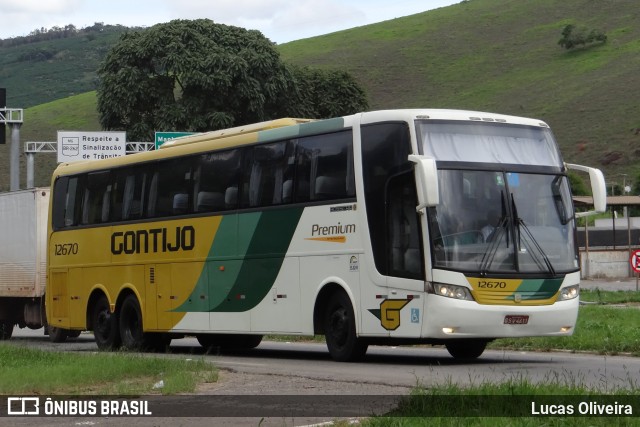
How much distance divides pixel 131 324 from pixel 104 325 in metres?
0.72

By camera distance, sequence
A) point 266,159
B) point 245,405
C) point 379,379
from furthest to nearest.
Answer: point 266,159, point 379,379, point 245,405

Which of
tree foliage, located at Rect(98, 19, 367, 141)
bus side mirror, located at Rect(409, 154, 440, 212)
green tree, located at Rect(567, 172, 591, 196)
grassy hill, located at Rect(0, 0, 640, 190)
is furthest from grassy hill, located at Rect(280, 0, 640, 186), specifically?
bus side mirror, located at Rect(409, 154, 440, 212)

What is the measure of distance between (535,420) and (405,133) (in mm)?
8670

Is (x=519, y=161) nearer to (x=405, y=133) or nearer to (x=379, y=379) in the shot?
(x=405, y=133)

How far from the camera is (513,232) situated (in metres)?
18.0

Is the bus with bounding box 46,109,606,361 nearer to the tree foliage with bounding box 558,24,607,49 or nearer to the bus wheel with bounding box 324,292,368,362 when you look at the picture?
the bus wheel with bounding box 324,292,368,362

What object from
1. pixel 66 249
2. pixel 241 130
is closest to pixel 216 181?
pixel 241 130

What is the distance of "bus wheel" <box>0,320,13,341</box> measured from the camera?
3091cm

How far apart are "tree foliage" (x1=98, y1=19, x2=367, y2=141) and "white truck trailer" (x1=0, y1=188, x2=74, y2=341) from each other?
38596mm

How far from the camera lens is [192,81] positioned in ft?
232

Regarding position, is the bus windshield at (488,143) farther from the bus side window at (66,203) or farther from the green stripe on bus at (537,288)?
the bus side window at (66,203)

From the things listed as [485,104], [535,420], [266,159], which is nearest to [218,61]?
[485,104]

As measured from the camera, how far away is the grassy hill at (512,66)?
329 ft

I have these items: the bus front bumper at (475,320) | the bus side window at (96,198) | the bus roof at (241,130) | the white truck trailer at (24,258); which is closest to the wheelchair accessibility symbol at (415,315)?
the bus front bumper at (475,320)
